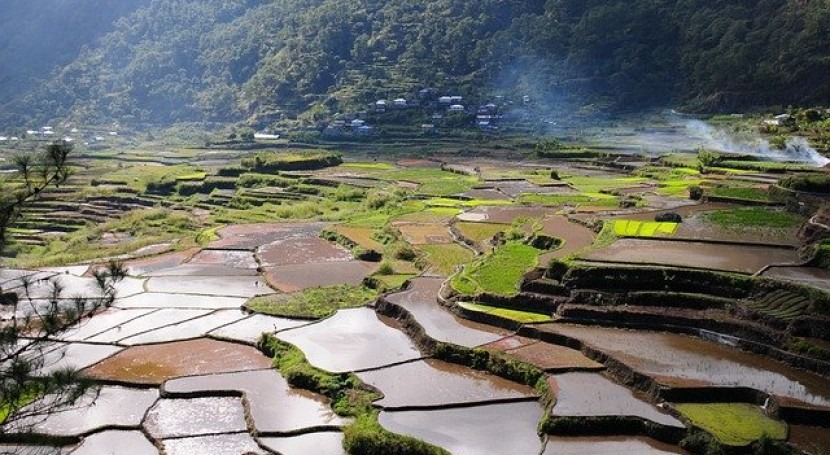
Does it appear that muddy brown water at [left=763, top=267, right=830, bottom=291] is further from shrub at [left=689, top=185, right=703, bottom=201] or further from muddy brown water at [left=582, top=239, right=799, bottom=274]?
shrub at [left=689, top=185, right=703, bottom=201]

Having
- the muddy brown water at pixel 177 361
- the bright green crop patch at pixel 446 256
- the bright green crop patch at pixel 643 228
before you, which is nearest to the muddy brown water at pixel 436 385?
the muddy brown water at pixel 177 361

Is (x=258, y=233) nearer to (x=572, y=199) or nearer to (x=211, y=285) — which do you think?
(x=211, y=285)

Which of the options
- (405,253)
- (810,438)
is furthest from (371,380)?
(405,253)

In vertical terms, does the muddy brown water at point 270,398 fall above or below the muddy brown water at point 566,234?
below

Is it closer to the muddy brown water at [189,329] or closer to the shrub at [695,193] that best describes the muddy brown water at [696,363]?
the muddy brown water at [189,329]

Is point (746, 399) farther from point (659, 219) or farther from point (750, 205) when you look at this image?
point (750, 205)

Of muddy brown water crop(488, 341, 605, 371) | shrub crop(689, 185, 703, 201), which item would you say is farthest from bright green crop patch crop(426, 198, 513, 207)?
muddy brown water crop(488, 341, 605, 371)
